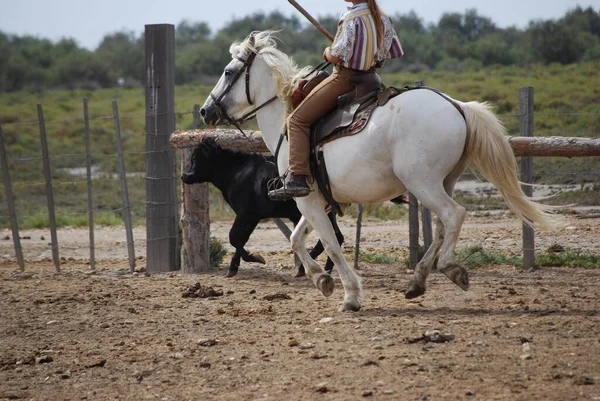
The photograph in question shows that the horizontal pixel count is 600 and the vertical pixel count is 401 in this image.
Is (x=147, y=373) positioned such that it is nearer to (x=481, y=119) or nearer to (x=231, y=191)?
(x=481, y=119)

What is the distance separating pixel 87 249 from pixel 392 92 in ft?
30.4

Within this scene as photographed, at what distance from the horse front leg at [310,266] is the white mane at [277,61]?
3.71 feet

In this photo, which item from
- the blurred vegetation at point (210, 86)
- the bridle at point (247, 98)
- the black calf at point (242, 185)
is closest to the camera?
the bridle at point (247, 98)

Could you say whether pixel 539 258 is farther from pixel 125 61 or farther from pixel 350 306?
pixel 125 61

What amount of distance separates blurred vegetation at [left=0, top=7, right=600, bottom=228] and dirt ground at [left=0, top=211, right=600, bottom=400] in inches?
91.4

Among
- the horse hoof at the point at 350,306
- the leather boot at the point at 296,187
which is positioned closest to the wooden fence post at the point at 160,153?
the leather boot at the point at 296,187

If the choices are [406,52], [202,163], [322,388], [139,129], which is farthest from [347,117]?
[406,52]

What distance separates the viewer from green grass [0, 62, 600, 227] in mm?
20344

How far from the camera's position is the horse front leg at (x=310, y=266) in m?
8.95

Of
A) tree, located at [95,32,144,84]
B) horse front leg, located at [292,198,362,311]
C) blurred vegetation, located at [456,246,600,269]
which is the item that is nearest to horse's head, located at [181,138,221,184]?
blurred vegetation, located at [456,246,600,269]

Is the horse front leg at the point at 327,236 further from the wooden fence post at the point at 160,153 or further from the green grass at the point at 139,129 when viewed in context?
the green grass at the point at 139,129

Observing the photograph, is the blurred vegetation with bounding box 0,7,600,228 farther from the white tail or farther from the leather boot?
the leather boot

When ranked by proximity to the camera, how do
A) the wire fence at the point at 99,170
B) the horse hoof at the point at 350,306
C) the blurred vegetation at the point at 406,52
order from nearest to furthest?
the horse hoof at the point at 350,306 → the wire fence at the point at 99,170 → the blurred vegetation at the point at 406,52

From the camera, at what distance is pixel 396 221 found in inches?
714
